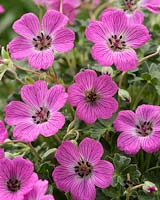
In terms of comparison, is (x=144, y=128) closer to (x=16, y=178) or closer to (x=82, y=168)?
(x=82, y=168)

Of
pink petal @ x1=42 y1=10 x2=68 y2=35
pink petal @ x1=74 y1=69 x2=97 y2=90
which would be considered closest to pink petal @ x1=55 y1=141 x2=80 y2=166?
pink petal @ x1=74 y1=69 x2=97 y2=90

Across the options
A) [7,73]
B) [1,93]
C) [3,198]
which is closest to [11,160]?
[3,198]

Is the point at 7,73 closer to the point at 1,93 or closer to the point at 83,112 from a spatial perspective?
the point at 83,112

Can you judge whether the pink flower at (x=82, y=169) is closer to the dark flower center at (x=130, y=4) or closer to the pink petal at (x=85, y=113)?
the pink petal at (x=85, y=113)

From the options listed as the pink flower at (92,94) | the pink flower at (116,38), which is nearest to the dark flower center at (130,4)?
the pink flower at (116,38)

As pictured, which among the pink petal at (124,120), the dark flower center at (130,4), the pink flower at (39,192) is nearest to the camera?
the pink flower at (39,192)
